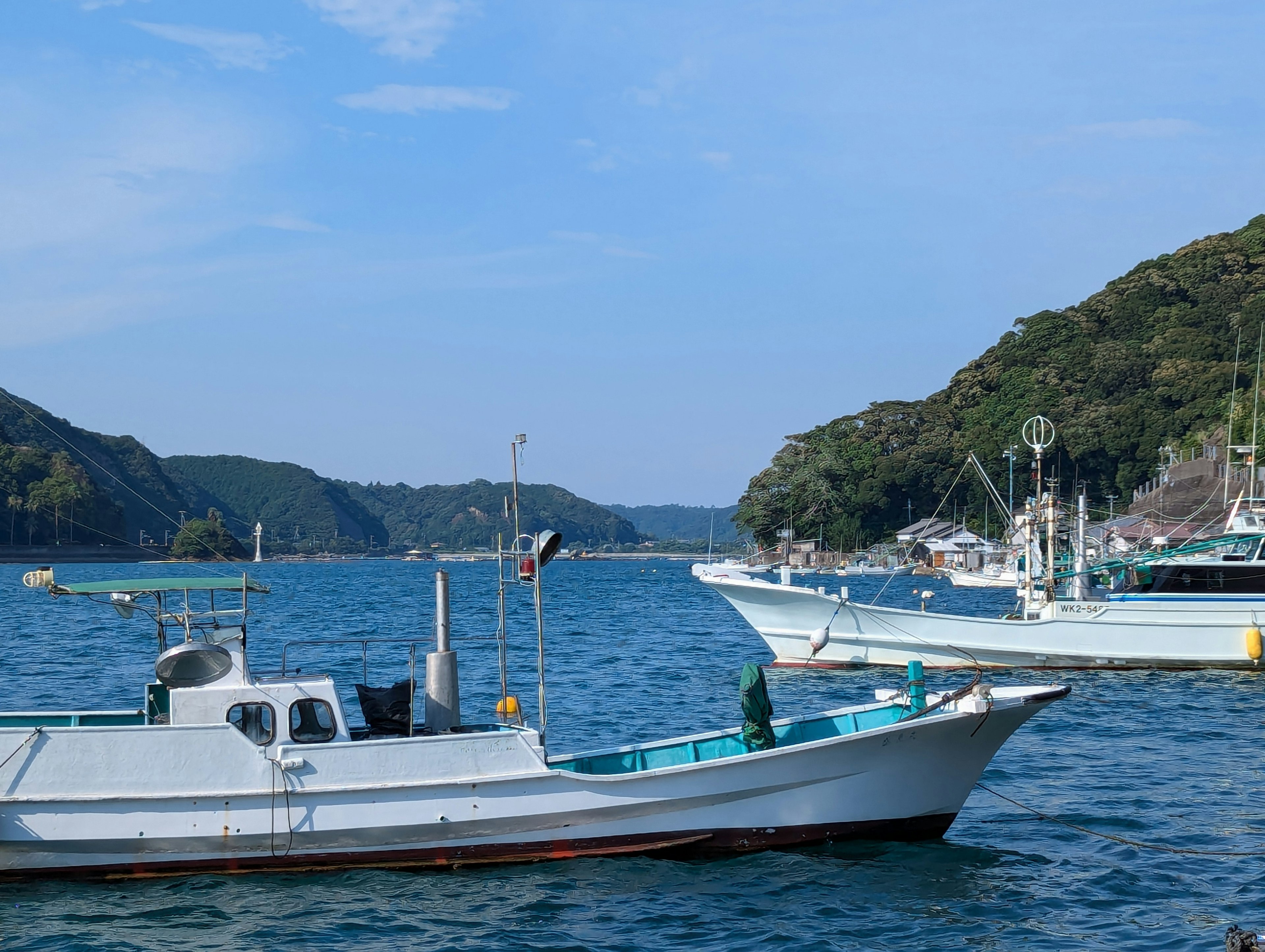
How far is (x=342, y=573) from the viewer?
143125 mm

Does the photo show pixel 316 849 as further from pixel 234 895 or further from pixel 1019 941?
pixel 1019 941

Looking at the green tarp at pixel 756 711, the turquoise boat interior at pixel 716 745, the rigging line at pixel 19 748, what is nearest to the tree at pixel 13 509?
the rigging line at pixel 19 748

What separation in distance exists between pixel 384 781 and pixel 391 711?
3.69 feet

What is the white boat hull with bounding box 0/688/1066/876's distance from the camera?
1198 cm

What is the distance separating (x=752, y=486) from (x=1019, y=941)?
125 metres

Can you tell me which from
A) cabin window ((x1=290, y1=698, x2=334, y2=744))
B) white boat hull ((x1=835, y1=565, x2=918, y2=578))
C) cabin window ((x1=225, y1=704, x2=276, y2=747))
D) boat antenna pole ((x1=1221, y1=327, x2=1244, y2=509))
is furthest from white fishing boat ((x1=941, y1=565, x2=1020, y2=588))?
cabin window ((x1=225, y1=704, x2=276, y2=747))

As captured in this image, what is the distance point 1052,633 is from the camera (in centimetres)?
2794

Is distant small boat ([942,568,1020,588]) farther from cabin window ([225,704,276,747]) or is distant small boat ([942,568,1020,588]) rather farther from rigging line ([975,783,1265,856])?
cabin window ([225,704,276,747])

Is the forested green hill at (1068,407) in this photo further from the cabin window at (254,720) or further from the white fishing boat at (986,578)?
the cabin window at (254,720)

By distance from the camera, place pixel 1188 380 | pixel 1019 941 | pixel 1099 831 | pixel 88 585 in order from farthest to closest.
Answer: pixel 1188 380 < pixel 1099 831 < pixel 88 585 < pixel 1019 941

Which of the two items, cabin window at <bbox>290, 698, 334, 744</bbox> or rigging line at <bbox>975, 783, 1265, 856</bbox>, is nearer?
cabin window at <bbox>290, 698, 334, 744</bbox>

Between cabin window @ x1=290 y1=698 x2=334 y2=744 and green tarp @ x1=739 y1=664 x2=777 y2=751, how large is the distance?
4.49 meters

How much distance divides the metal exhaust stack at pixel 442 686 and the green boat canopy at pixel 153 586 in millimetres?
2224

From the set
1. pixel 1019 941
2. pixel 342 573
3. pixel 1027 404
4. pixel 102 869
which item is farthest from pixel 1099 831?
pixel 342 573
